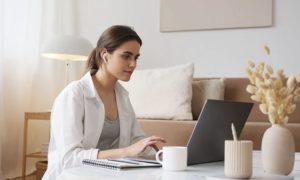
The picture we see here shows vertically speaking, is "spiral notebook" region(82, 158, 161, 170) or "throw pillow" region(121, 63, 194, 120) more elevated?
"throw pillow" region(121, 63, 194, 120)

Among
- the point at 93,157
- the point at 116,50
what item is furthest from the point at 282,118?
the point at 116,50

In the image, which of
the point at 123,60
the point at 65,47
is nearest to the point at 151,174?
the point at 123,60

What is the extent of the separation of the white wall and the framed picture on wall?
52mm

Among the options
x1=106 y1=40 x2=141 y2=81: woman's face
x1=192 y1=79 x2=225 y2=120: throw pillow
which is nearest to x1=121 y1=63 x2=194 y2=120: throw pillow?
x1=192 y1=79 x2=225 y2=120: throw pillow

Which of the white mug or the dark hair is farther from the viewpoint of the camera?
the dark hair

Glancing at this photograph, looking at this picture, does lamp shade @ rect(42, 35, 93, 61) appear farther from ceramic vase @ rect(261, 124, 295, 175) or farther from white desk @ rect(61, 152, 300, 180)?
ceramic vase @ rect(261, 124, 295, 175)

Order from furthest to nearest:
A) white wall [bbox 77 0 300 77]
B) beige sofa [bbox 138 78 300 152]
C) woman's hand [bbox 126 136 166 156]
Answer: white wall [bbox 77 0 300 77]
beige sofa [bbox 138 78 300 152]
woman's hand [bbox 126 136 166 156]

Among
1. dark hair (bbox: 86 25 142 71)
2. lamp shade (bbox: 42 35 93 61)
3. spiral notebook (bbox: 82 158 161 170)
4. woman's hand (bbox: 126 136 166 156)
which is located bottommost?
spiral notebook (bbox: 82 158 161 170)

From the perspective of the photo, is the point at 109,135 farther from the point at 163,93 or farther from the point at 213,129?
the point at 163,93

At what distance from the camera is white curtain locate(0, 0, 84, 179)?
3.27 m

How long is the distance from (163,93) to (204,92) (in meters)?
0.30

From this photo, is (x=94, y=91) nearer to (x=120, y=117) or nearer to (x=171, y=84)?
(x=120, y=117)

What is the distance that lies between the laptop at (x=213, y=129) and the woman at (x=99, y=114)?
0.13 meters

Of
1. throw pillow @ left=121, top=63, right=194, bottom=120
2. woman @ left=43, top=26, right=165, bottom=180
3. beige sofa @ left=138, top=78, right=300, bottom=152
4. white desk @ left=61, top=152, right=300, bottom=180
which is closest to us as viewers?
white desk @ left=61, top=152, right=300, bottom=180
